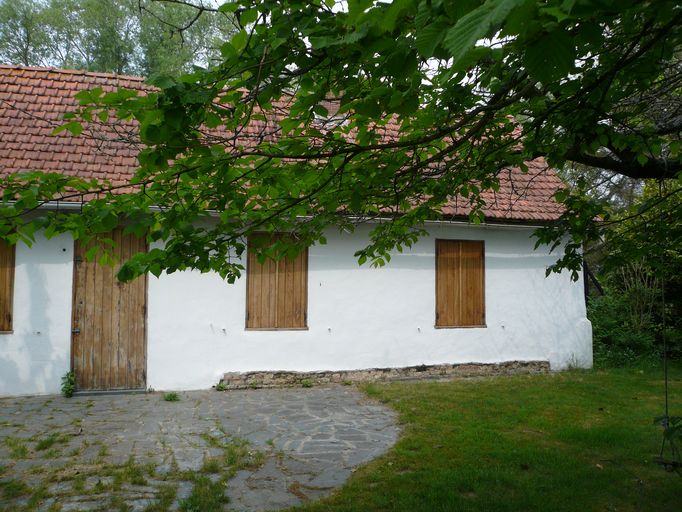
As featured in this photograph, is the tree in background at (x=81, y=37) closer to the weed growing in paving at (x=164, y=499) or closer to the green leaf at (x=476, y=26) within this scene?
the weed growing in paving at (x=164, y=499)

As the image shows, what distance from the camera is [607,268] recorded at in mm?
4402

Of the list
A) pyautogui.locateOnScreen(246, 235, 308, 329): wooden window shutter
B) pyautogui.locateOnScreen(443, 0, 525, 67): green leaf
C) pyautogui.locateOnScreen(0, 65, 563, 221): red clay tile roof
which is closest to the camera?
pyautogui.locateOnScreen(443, 0, 525, 67): green leaf

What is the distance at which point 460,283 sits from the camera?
9.52m

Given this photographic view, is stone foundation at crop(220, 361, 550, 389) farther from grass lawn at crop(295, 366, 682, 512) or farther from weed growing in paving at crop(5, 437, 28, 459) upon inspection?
weed growing in paving at crop(5, 437, 28, 459)

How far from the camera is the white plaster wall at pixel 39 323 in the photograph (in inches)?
291

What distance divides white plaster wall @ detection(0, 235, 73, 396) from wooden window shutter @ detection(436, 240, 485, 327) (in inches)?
234

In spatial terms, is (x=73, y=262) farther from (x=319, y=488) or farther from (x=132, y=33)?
(x=132, y=33)

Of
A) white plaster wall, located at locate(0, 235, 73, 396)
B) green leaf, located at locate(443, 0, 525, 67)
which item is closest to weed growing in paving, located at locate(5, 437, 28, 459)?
white plaster wall, located at locate(0, 235, 73, 396)

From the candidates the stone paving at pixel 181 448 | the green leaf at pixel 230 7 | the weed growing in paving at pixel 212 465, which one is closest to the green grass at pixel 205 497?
the stone paving at pixel 181 448

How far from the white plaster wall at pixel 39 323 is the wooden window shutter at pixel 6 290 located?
65mm

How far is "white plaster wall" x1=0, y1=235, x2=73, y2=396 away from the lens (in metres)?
7.38

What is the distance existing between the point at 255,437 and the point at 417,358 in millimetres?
4192

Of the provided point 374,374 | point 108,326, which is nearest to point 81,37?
point 108,326

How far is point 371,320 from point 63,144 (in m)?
5.59
